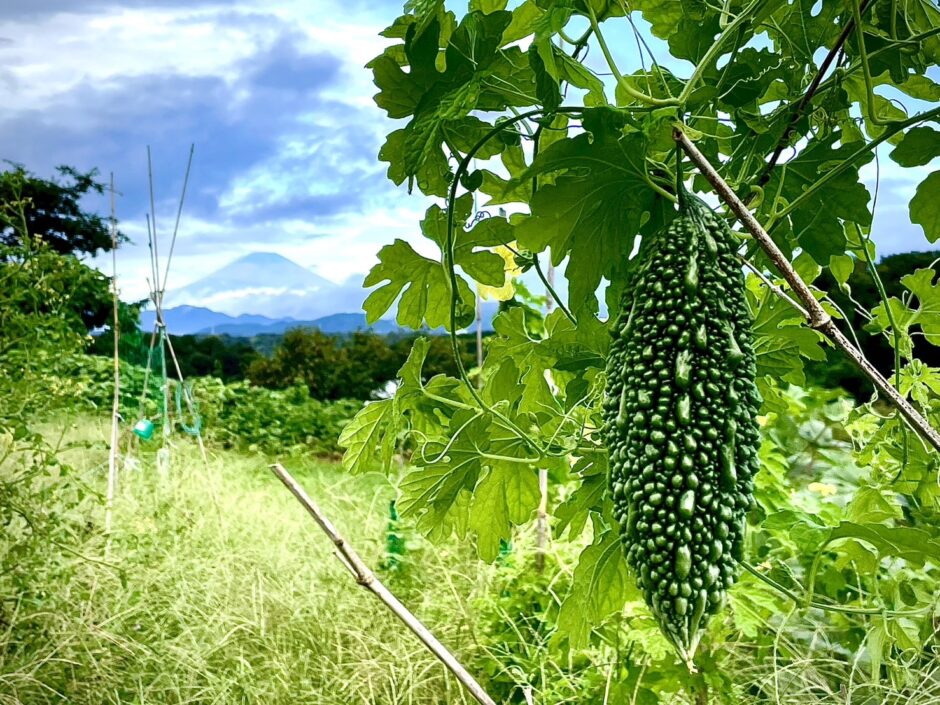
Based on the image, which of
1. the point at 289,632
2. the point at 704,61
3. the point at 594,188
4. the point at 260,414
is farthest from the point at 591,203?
the point at 260,414

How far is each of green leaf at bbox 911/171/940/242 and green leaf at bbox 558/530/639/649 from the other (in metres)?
0.57

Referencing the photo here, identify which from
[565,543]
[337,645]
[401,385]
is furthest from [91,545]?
[401,385]

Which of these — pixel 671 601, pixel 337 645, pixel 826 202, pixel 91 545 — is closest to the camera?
pixel 671 601

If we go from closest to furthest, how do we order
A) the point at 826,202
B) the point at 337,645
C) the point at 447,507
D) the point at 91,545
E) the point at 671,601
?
the point at 671,601 → the point at 826,202 → the point at 447,507 → the point at 337,645 → the point at 91,545

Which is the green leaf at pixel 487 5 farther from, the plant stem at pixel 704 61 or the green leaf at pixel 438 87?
the plant stem at pixel 704 61

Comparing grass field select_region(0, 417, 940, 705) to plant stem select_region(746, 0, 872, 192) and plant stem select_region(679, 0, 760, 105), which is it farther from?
plant stem select_region(679, 0, 760, 105)

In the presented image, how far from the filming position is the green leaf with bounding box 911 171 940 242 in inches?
44.4

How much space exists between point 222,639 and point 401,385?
6.11ft

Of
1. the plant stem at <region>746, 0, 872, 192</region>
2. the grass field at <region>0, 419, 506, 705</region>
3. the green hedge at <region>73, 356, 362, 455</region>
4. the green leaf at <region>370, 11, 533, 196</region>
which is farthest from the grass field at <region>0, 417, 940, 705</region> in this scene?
the green hedge at <region>73, 356, 362, 455</region>

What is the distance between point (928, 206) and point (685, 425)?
0.61 meters

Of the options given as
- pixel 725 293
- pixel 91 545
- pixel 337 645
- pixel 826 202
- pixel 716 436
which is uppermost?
pixel 826 202

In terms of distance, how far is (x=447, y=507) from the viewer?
1.28m

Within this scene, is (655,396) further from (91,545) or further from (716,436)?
(91,545)

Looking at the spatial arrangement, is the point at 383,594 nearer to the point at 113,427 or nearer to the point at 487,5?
the point at 487,5
